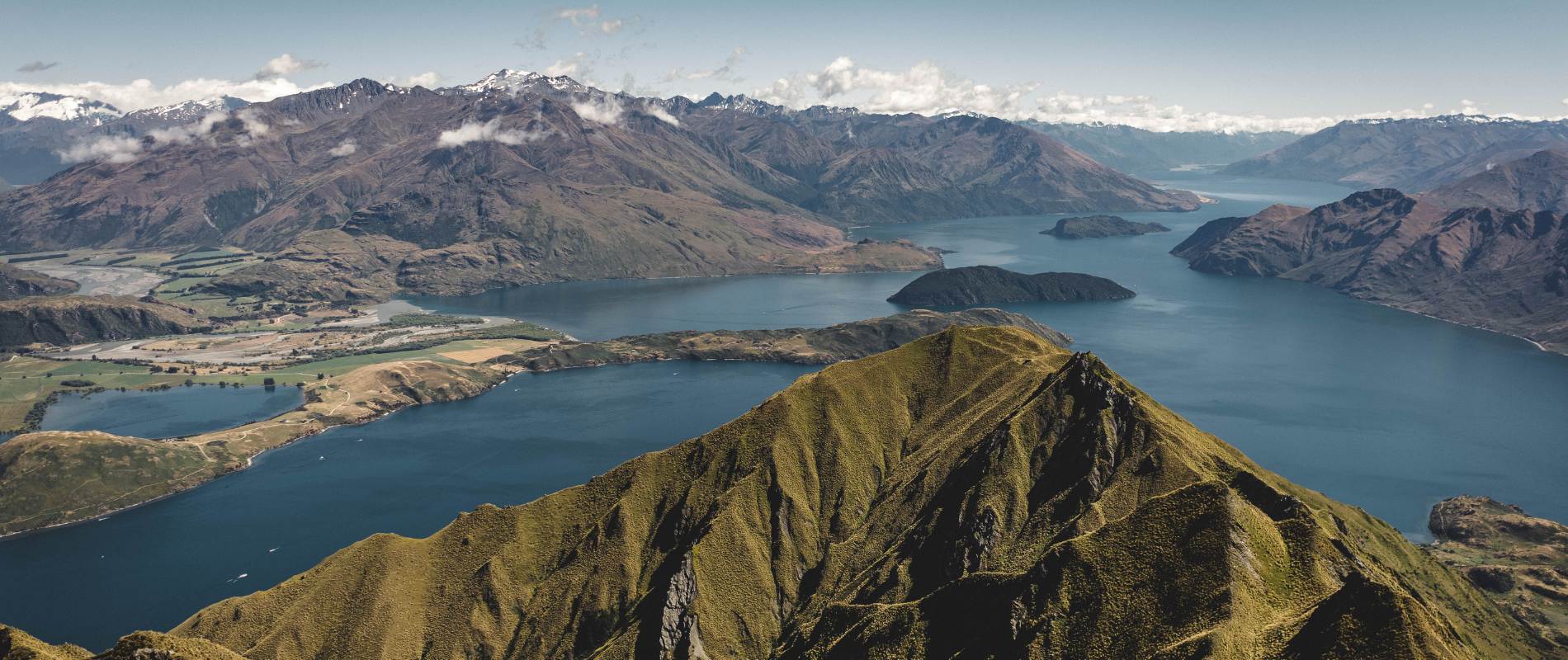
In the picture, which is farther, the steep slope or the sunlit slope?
the steep slope

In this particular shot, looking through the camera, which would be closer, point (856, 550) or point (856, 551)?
point (856, 551)

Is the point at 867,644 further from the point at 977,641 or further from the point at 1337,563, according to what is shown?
the point at 1337,563

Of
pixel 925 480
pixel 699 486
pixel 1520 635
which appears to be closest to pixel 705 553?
pixel 699 486

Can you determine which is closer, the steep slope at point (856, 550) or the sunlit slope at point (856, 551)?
the sunlit slope at point (856, 551)
